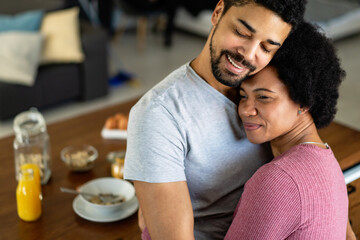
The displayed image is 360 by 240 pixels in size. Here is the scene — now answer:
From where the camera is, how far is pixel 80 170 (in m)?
1.85

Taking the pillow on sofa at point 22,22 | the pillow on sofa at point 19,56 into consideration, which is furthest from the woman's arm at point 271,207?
the pillow on sofa at point 22,22

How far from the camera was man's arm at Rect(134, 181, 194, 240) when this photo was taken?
119cm

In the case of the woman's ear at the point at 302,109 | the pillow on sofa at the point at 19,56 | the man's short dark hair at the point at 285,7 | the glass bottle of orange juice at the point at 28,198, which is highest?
the man's short dark hair at the point at 285,7

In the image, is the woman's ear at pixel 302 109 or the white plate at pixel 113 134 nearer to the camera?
the woman's ear at pixel 302 109

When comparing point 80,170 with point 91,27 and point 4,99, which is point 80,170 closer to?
point 4,99

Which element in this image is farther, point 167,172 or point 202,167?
point 202,167

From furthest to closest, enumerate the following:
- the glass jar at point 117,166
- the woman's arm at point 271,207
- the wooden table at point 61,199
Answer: the glass jar at point 117,166 < the wooden table at point 61,199 < the woman's arm at point 271,207

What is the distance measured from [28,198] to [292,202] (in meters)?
0.87

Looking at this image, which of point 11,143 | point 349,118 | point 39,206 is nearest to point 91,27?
point 11,143

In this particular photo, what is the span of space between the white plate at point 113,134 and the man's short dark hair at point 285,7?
100 cm

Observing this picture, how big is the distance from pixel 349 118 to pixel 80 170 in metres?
2.62

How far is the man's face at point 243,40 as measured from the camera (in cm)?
119

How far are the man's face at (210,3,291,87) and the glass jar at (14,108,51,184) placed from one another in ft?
2.73

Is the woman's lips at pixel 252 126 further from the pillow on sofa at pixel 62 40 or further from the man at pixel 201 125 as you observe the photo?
the pillow on sofa at pixel 62 40
